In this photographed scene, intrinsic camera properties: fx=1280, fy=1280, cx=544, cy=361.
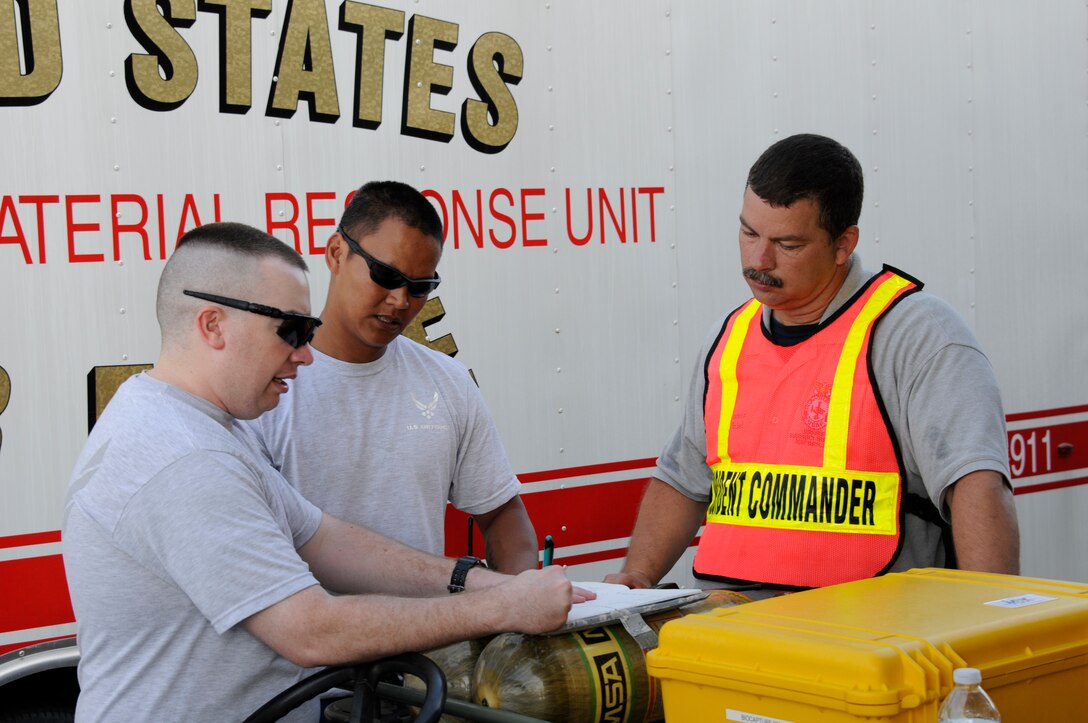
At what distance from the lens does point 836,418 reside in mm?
2641

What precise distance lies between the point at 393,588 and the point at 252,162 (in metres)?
1.26

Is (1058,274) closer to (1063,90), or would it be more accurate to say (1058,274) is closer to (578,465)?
(1063,90)

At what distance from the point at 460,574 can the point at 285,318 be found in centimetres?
64

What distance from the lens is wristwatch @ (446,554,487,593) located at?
8.22 feet

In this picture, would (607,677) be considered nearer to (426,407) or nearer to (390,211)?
(426,407)

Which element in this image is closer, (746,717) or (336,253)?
(746,717)

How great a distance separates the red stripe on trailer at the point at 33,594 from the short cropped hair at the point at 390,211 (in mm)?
1063

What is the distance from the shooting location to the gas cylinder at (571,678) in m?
2.15

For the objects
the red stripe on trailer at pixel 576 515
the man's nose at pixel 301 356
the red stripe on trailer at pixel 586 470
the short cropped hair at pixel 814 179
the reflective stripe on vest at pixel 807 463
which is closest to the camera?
the man's nose at pixel 301 356

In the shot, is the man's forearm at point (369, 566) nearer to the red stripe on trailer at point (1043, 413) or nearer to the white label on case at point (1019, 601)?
the white label on case at point (1019, 601)

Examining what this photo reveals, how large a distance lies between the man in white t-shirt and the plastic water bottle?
1440mm

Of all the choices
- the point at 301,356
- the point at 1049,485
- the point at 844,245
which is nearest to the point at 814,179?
the point at 844,245

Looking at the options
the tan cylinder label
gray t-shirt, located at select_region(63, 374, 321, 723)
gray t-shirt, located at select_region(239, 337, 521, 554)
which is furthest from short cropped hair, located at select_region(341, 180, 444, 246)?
the tan cylinder label

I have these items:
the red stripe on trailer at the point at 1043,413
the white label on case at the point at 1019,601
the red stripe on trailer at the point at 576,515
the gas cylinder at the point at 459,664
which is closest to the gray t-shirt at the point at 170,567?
the gas cylinder at the point at 459,664
